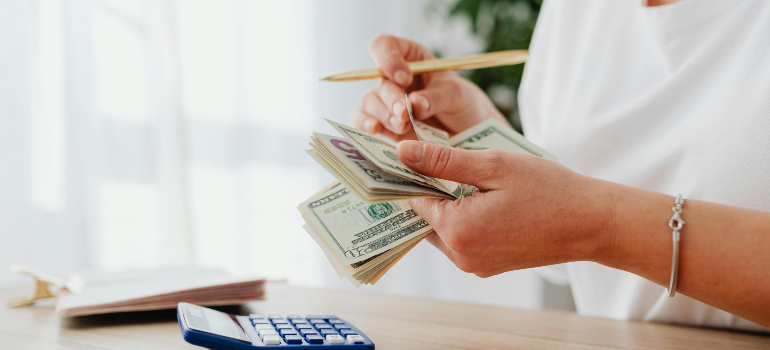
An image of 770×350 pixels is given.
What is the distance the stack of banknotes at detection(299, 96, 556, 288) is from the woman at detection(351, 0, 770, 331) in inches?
1.2

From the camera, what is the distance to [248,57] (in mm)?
2104

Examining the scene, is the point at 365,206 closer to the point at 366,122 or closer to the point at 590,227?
the point at 366,122

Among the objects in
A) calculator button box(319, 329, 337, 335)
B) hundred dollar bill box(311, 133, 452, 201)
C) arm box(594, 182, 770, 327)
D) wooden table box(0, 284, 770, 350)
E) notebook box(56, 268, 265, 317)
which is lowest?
wooden table box(0, 284, 770, 350)

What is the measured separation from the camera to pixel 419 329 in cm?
68

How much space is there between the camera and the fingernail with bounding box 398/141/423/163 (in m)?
0.54

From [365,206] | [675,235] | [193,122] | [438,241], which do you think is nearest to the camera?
[675,235]

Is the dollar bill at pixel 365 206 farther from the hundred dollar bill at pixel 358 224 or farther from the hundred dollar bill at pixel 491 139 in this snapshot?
the hundred dollar bill at pixel 491 139

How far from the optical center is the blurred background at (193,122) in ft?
4.03

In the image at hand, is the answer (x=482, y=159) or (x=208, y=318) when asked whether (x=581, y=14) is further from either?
(x=208, y=318)

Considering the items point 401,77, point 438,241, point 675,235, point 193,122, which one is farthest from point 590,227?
point 193,122

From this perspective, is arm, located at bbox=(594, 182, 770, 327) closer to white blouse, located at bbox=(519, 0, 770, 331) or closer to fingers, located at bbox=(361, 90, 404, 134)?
white blouse, located at bbox=(519, 0, 770, 331)

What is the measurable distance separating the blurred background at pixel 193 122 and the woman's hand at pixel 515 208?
44.5 inches

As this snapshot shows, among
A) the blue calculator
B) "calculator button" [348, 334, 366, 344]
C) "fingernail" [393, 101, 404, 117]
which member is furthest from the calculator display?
"fingernail" [393, 101, 404, 117]

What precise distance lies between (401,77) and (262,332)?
467 mm
